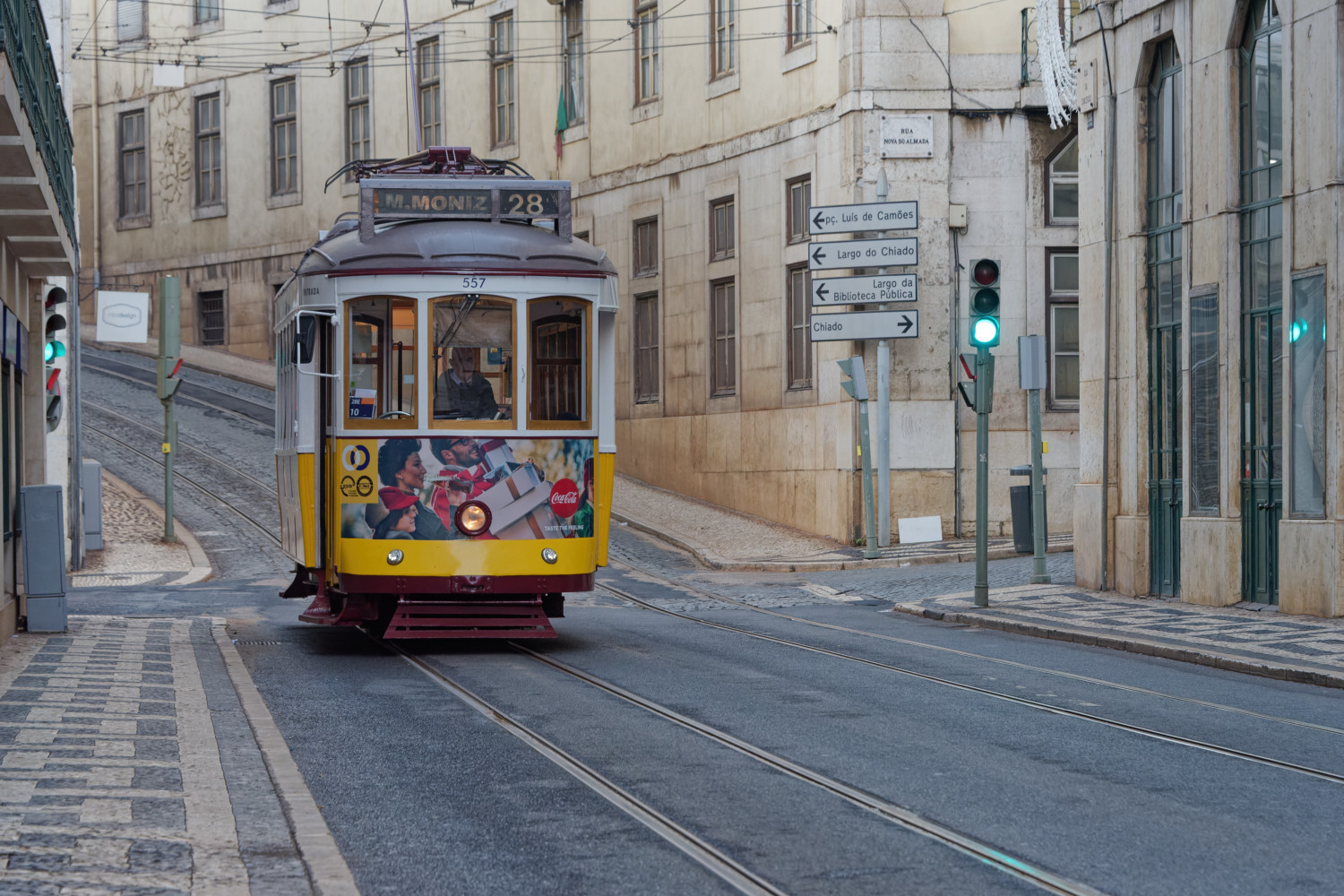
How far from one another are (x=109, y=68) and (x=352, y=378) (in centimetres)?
4204

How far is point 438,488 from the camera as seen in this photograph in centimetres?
1345

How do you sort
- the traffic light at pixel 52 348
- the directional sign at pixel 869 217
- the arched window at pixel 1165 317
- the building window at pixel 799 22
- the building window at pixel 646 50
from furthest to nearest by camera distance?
the building window at pixel 646 50
the building window at pixel 799 22
the directional sign at pixel 869 217
the traffic light at pixel 52 348
the arched window at pixel 1165 317

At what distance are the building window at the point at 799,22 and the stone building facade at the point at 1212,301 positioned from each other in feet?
29.2

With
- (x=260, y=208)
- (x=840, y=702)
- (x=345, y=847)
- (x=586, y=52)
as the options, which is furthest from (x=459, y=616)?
(x=260, y=208)

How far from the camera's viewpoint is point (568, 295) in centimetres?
1388

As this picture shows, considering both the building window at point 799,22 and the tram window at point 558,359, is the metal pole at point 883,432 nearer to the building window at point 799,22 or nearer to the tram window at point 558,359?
the building window at point 799,22

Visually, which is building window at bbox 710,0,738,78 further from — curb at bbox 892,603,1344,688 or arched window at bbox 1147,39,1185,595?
curb at bbox 892,603,1344,688

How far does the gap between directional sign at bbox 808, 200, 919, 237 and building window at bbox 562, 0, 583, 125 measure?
1166cm

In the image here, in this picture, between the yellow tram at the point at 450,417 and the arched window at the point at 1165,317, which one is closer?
the yellow tram at the point at 450,417

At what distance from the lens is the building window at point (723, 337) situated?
103ft

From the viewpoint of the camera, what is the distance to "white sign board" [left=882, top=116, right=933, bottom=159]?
2742 centimetres

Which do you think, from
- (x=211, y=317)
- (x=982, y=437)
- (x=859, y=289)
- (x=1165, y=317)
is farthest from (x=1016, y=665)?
(x=211, y=317)

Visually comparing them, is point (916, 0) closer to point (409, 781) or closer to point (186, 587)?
point (186, 587)

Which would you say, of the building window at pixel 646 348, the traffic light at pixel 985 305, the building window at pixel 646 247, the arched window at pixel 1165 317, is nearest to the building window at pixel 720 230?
the building window at pixel 646 247
